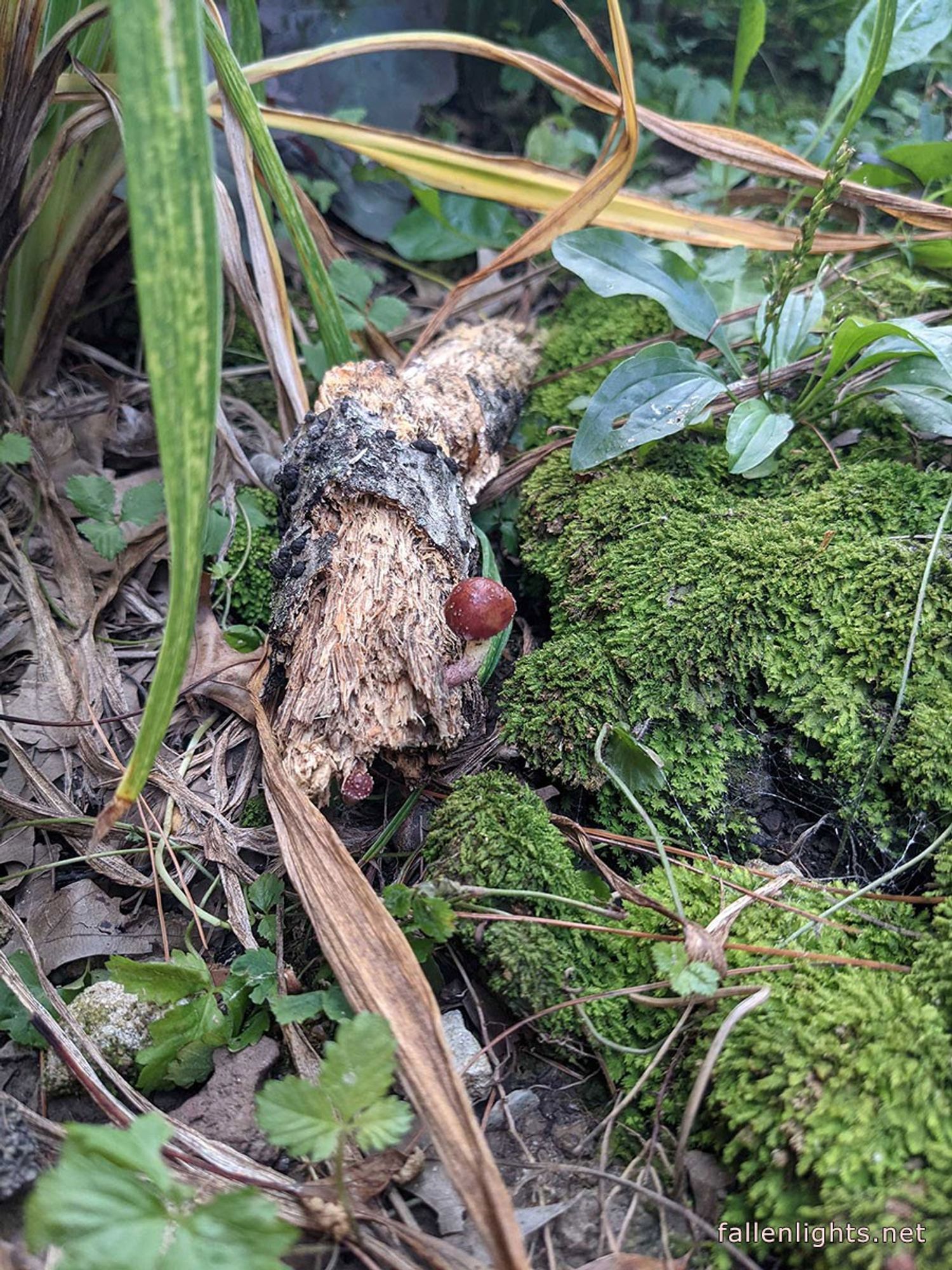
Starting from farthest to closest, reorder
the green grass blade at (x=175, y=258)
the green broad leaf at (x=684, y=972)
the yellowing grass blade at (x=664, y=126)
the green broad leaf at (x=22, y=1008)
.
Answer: the yellowing grass blade at (x=664, y=126), the green broad leaf at (x=22, y=1008), the green broad leaf at (x=684, y=972), the green grass blade at (x=175, y=258)

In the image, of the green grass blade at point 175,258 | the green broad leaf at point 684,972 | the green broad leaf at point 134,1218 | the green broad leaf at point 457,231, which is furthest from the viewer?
the green broad leaf at point 457,231

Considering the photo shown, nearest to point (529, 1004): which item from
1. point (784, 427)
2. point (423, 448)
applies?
point (423, 448)

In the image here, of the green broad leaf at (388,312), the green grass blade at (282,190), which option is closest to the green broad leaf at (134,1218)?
the green grass blade at (282,190)

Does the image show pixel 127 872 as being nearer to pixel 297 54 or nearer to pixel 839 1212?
pixel 839 1212

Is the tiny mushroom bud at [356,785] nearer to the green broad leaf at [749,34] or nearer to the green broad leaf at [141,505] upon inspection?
the green broad leaf at [141,505]

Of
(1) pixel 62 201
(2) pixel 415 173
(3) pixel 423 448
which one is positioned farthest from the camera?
(2) pixel 415 173

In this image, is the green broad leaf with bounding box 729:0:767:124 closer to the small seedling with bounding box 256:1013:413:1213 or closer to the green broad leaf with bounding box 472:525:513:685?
the green broad leaf with bounding box 472:525:513:685
